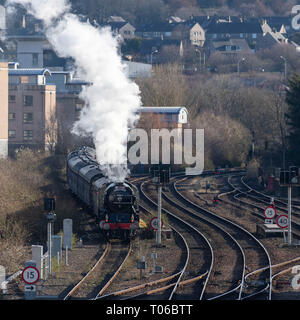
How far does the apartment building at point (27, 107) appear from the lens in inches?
2504

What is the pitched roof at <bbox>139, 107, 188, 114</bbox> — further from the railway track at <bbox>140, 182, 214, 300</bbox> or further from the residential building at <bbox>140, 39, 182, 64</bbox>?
the residential building at <bbox>140, 39, 182, 64</bbox>

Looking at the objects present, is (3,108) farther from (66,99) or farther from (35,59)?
(35,59)

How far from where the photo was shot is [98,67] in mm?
32094

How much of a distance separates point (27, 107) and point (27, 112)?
1.58 ft

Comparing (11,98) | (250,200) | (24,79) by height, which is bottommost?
(250,200)

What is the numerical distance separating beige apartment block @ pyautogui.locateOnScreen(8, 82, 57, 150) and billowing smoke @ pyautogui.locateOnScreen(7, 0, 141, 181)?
31328 millimetres

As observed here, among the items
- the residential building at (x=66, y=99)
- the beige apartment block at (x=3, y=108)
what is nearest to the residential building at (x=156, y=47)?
the residential building at (x=66, y=99)

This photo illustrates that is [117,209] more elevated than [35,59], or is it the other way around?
[35,59]

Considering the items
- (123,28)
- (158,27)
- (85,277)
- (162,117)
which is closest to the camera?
(85,277)

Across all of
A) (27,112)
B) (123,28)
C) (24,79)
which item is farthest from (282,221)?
(123,28)

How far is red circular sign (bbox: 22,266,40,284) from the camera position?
15.3 metres

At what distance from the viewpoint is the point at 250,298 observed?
52.7 ft

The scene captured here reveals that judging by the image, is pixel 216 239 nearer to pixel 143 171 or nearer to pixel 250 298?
pixel 250 298
